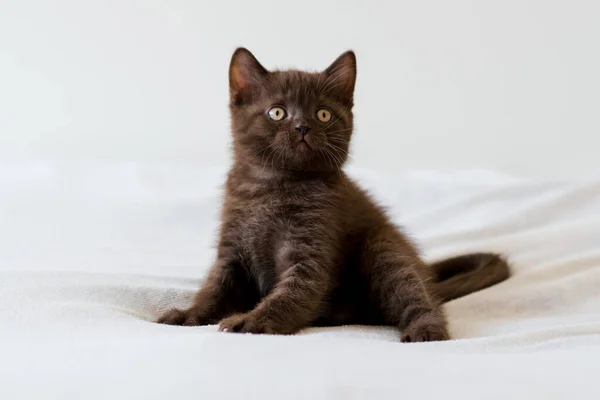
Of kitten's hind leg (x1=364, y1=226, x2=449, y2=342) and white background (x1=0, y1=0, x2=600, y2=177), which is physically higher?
white background (x1=0, y1=0, x2=600, y2=177)

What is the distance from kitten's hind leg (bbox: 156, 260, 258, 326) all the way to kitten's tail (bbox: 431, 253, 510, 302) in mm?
569

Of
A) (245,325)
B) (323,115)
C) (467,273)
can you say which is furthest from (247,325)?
(467,273)

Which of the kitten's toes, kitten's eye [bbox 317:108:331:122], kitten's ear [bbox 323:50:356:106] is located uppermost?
kitten's ear [bbox 323:50:356:106]

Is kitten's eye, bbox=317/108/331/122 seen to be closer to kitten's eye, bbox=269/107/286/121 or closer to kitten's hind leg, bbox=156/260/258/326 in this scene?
kitten's eye, bbox=269/107/286/121

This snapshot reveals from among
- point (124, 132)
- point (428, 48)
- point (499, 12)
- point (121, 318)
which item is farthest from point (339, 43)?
point (121, 318)

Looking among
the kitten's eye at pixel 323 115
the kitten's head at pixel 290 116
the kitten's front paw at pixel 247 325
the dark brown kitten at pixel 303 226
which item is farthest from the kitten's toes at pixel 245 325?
the kitten's eye at pixel 323 115

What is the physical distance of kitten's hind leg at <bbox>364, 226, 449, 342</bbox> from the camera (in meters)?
1.62

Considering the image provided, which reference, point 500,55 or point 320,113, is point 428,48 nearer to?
point 500,55

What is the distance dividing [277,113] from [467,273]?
0.86 m

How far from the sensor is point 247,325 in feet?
4.88

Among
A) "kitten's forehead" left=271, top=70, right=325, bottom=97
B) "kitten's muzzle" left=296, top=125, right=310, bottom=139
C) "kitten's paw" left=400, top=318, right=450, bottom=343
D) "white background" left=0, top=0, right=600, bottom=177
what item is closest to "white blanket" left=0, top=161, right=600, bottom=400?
"kitten's paw" left=400, top=318, right=450, bottom=343

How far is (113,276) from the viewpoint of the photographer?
205cm

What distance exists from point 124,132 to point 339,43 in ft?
3.99

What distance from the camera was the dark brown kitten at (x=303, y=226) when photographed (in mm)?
1721
